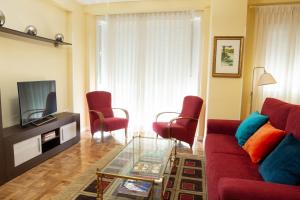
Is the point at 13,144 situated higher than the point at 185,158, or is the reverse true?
the point at 13,144

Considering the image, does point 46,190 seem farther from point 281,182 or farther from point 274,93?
point 274,93

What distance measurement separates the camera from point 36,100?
312cm

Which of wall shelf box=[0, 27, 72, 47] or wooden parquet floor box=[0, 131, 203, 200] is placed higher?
wall shelf box=[0, 27, 72, 47]

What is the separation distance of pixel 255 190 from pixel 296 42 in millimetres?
3440

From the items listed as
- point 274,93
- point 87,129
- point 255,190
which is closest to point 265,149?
point 255,190

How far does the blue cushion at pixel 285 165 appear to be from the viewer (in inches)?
57.7

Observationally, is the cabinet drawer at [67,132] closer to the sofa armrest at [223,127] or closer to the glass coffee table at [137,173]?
the glass coffee table at [137,173]

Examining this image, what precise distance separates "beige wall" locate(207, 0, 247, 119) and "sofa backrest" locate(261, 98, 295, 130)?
3.15 feet

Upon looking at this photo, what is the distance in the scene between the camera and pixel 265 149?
1.96m

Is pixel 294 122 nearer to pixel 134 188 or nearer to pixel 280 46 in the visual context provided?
pixel 134 188

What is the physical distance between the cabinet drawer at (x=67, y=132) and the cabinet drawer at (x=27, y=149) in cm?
49

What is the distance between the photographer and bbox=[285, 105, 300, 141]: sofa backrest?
1.82 meters

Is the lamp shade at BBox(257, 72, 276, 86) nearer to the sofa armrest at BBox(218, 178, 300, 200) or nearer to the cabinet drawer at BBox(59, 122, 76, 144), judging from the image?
the sofa armrest at BBox(218, 178, 300, 200)

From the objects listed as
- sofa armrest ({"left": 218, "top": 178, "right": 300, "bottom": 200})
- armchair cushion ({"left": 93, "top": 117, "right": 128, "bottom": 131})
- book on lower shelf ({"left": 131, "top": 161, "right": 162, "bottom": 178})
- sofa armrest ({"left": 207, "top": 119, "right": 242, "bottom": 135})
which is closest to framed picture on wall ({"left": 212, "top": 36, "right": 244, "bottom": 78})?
sofa armrest ({"left": 207, "top": 119, "right": 242, "bottom": 135})
